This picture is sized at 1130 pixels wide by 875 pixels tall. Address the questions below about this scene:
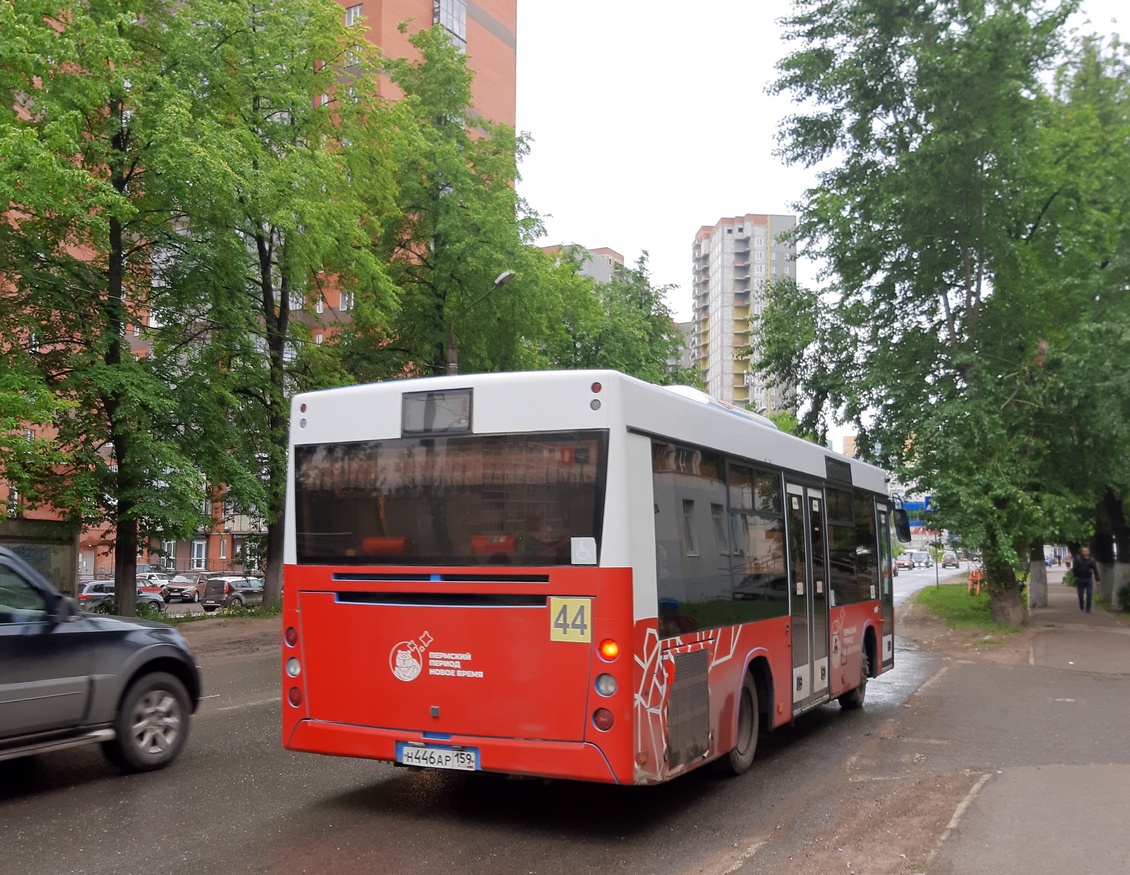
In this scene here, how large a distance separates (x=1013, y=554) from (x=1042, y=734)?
36.9 ft

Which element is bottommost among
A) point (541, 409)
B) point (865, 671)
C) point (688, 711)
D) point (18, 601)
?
point (865, 671)

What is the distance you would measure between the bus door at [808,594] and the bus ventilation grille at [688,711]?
2448 millimetres

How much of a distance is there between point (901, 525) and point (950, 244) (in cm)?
1153

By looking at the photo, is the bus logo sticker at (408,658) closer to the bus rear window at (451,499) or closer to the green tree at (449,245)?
the bus rear window at (451,499)

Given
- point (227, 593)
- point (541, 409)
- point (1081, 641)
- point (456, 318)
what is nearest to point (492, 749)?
point (541, 409)

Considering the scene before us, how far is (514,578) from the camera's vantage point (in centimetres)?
632

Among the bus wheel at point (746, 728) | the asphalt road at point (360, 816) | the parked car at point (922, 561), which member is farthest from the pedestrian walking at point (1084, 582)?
the parked car at point (922, 561)

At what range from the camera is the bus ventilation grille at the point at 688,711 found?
255 inches

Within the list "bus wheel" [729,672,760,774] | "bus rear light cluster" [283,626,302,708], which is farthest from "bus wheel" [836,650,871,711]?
"bus rear light cluster" [283,626,302,708]

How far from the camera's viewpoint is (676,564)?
6.78 meters

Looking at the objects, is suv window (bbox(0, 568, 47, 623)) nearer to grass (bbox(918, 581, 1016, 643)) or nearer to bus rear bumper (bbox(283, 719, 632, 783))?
bus rear bumper (bbox(283, 719, 632, 783))

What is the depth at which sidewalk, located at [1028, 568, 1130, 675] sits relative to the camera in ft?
61.1

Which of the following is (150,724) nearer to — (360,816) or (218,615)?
(360,816)

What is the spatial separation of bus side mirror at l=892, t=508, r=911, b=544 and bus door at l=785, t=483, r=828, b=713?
13.6 ft
